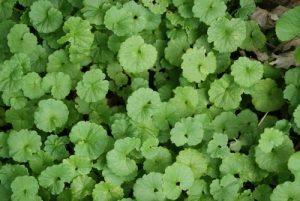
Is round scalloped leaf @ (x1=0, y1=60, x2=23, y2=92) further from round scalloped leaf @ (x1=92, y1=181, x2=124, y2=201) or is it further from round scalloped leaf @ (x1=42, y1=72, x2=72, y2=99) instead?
round scalloped leaf @ (x1=92, y1=181, x2=124, y2=201)

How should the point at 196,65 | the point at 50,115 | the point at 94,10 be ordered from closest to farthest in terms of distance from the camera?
the point at 50,115 < the point at 196,65 < the point at 94,10

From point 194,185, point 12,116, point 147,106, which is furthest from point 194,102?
point 12,116

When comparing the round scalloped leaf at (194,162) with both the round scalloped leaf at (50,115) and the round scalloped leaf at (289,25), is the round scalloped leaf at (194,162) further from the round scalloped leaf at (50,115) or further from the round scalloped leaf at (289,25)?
the round scalloped leaf at (289,25)

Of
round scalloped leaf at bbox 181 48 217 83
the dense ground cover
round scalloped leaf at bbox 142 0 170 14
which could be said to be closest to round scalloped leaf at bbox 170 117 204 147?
the dense ground cover

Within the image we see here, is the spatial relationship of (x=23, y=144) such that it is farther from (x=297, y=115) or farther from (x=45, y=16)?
(x=297, y=115)

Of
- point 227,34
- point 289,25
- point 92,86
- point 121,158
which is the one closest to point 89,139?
point 121,158

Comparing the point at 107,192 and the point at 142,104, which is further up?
the point at 142,104

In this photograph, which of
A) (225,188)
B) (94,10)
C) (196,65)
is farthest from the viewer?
(94,10)

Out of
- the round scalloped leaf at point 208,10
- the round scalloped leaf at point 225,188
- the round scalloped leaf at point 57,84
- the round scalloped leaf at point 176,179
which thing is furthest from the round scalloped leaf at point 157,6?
the round scalloped leaf at point 225,188
